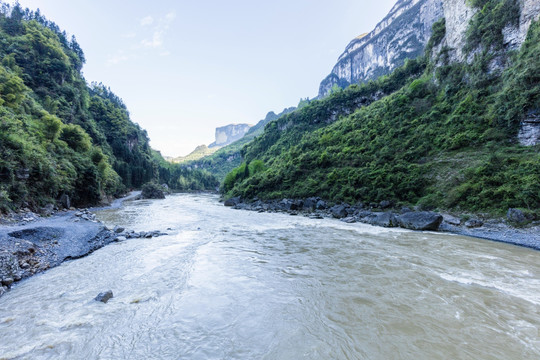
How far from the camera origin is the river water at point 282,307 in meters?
3.91

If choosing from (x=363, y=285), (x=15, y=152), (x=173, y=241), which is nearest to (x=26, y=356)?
(x=363, y=285)

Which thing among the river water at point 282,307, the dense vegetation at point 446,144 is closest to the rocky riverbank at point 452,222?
the dense vegetation at point 446,144

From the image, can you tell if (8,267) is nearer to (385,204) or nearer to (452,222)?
(452,222)

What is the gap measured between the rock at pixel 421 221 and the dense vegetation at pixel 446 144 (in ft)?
9.06

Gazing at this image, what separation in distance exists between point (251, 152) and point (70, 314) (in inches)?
2636

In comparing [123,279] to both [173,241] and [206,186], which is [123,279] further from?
[206,186]

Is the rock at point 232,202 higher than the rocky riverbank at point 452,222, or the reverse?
the rocky riverbank at point 452,222

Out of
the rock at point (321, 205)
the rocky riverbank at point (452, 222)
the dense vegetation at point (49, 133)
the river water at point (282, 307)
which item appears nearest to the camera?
the river water at point (282, 307)

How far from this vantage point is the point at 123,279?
694 centimetres

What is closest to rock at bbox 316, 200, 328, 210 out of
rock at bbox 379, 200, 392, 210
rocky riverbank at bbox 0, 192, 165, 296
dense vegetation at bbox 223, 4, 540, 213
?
dense vegetation at bbox 223, 4, 540, 213

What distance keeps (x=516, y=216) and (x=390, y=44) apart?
125 m

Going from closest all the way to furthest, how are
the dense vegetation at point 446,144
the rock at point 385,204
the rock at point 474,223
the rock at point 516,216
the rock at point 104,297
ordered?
the rock at point 104,297 → the rock at point 516,216 → the rock at point 474,223 → the dense vegetation at point 446,144 → the rock at point 385,204

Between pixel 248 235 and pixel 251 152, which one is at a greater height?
pixel 251 152

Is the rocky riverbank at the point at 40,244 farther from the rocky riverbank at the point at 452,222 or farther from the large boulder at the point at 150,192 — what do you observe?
the large boulder at the point at 150,192
